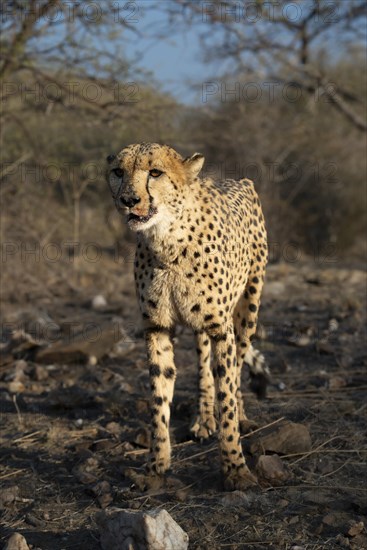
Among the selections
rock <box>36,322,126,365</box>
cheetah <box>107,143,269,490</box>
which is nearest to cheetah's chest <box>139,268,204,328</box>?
cheetah <box>107,143,269,490</box>

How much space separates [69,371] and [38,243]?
3079 millimetres

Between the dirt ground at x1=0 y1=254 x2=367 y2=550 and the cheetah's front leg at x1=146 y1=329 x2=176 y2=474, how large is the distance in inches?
3.6

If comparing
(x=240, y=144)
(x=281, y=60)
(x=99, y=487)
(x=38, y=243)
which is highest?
(x=281, y=60)

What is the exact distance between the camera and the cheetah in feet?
11.1

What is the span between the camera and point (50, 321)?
22.3ft

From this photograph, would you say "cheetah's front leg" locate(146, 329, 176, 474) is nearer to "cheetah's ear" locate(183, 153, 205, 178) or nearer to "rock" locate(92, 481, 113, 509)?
"rock" locate(92, 481, 113, 509)

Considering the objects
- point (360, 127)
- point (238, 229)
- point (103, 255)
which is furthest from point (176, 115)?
point (238, 229)

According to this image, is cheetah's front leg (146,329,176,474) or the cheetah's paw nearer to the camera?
cheetah's front leg (146,329,176,474)

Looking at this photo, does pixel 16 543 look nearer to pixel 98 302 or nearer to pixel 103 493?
pixel 103 493

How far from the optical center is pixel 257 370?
4.57 metres

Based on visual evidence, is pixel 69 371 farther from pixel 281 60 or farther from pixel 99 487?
→ pixel 281 60

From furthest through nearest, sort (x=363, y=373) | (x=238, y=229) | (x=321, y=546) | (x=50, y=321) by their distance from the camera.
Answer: (x=50, y=321) < (x=363, y=373) < (x=238, y=229) < (x=321, y=546)

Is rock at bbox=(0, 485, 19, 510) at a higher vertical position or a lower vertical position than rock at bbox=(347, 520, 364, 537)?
lower

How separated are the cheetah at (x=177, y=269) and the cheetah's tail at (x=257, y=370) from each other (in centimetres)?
70
